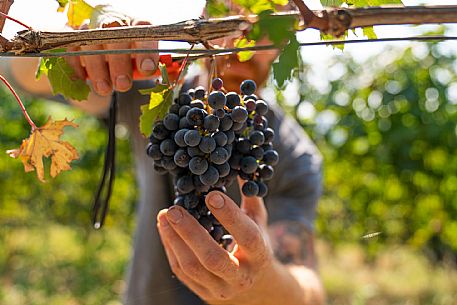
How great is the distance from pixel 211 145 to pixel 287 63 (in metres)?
0.19

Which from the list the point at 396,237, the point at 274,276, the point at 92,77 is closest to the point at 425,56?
the point at 396,237

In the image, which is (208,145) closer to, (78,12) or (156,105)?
(156,105)

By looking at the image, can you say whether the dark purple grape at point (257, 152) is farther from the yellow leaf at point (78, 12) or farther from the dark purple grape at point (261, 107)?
the yellow leaf at point (78, 12)

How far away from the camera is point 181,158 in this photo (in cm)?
77

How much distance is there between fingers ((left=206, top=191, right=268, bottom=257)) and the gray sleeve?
813 millimetres

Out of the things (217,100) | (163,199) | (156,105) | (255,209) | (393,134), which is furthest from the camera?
(393,134)

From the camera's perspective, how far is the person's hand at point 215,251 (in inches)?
32.4

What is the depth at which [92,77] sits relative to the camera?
0.89m

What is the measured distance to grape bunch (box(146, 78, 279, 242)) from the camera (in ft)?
2.46

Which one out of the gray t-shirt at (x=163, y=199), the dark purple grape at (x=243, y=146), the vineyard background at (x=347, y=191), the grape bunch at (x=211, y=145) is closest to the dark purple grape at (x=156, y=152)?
the grape bunch at (x=211, y=145)

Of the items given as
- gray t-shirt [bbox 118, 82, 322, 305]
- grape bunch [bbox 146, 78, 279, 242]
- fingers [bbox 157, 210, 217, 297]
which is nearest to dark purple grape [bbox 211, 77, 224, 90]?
grape bunch [bbox 146, 78, 279, 242]

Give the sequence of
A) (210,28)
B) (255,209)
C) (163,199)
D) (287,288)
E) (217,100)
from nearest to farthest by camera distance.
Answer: (210,28) → (217,100) → (255,209) → (287,288) → (163,199)

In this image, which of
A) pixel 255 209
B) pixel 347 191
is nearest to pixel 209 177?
pixel 255 209

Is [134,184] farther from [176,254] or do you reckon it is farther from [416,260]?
[176,254]
